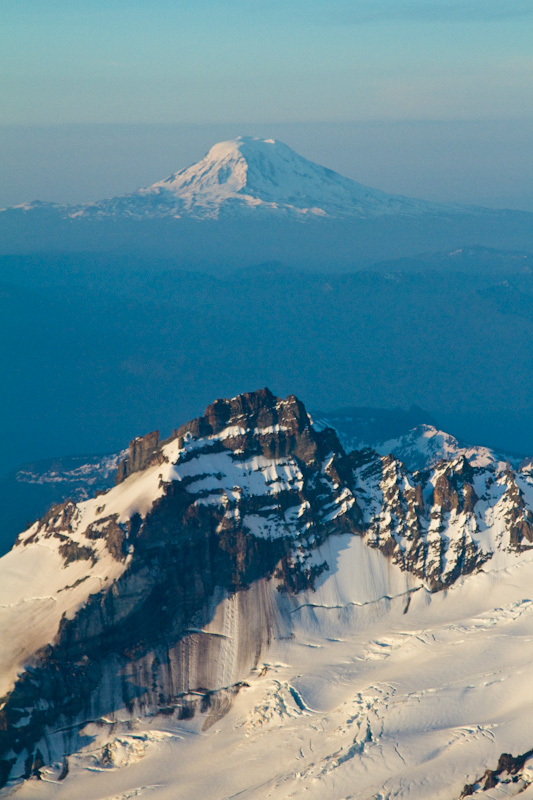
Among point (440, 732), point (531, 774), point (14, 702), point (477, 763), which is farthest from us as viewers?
point (14, 702)

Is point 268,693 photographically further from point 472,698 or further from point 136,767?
point 472,698

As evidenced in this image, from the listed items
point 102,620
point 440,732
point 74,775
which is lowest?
point 74,775

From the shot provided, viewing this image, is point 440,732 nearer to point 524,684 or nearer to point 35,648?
point 524,684

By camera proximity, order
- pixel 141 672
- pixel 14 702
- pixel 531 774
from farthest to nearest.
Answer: pixel 141 672 < pixel 14 702 < pixel 531 774

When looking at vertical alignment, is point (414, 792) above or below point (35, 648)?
below

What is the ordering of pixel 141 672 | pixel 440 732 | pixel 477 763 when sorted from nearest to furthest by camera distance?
pixel 477 763 → pixel 440 732 → pixel 141 672

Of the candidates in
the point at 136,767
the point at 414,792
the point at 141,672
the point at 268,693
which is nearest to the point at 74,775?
the point at 136,767

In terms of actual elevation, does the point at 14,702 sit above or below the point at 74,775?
above

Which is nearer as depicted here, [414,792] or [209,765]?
[414,792]

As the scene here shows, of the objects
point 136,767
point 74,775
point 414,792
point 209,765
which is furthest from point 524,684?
point 74,775
